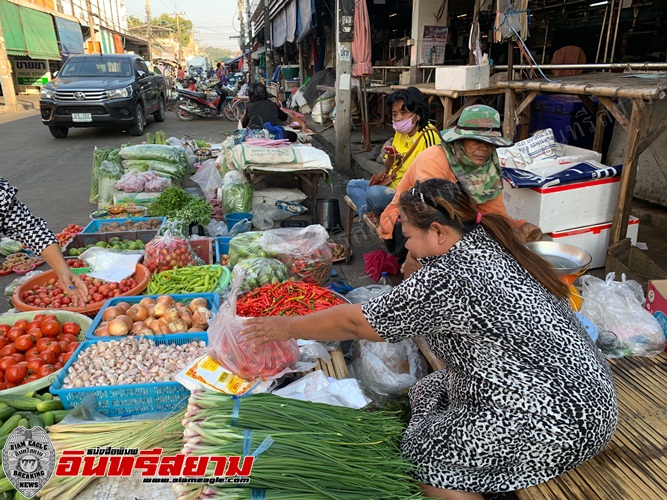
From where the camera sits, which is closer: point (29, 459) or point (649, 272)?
point (29, 459)

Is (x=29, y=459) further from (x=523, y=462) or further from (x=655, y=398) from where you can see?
(x=655, y=398)

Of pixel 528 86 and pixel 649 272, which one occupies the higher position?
pixel 528 86

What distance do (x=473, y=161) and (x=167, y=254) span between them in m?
2.46

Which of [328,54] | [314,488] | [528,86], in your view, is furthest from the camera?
[328,54]

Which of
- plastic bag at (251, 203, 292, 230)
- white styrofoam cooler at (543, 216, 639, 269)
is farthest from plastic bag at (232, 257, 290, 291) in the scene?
white styrofoam cooler at (543, 216, 639, 269)

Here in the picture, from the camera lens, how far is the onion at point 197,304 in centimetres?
310

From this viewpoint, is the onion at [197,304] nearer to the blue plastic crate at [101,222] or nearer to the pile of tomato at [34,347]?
the pile of tomato at [34,347]

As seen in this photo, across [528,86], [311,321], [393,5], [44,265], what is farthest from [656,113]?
[393,5]

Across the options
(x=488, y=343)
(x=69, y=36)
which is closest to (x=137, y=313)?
(x=488, y=343)

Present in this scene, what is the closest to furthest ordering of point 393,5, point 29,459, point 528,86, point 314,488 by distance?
point 314,488, point 29,459, point 528,86, point 393,5

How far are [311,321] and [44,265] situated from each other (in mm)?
4227

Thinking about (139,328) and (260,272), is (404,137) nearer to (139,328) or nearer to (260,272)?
(260,272)

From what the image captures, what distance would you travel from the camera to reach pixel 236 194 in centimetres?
548

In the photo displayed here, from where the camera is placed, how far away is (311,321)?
190 centimetres
